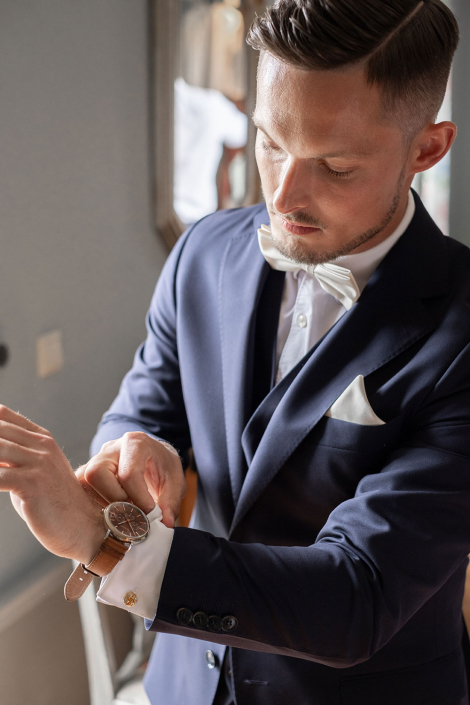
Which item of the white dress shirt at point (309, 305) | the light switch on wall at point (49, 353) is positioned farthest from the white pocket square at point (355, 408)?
the light switch on wall at point (49, 353)

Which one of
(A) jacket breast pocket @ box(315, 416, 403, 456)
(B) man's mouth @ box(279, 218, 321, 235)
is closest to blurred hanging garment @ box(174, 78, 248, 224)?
(B) man's mouth @ box(279, 218, 321, 235)

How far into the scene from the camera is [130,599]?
0.83 meters

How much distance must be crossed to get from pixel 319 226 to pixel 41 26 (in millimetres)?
1187

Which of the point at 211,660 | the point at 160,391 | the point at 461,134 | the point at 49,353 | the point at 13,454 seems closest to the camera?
the point at 13,454

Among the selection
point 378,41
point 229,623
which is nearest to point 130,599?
point 229,623

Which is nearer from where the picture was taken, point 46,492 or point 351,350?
point 46,492

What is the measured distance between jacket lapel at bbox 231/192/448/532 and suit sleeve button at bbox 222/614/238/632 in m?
0.25

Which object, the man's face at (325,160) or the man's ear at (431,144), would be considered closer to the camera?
the man's face at (325,160)

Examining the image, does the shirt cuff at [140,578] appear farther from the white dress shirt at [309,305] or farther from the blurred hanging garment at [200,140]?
the blurred hanging garment at [200,140]

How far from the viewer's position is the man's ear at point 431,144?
41.0 inches

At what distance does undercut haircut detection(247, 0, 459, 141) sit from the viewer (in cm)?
90

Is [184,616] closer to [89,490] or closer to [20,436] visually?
[89,490]

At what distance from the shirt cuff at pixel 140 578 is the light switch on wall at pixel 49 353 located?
106 cm

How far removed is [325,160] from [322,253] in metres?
0.15
